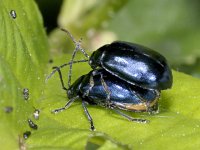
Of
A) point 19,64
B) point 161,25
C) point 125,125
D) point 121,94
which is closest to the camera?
point 125,125

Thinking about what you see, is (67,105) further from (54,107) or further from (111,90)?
(111,90)

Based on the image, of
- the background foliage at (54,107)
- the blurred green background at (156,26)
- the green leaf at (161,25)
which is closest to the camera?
the background foliage at (54,107)

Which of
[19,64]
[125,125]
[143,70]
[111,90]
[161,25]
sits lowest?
[161,25]

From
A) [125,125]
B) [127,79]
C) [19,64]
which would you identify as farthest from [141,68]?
[19,64]

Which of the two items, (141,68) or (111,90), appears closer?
(141,68)

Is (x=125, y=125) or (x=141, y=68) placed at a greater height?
(x=141, y=68)

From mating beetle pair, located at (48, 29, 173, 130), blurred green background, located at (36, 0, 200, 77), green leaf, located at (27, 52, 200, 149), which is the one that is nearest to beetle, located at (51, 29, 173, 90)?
mating beetle pair, located at (48, 29, 173, 130)

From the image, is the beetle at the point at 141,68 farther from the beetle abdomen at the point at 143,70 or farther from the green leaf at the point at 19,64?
the green leaf at the point at 19,64

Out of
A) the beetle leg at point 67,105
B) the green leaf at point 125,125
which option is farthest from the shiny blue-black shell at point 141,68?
the beetle leg at point 67,105

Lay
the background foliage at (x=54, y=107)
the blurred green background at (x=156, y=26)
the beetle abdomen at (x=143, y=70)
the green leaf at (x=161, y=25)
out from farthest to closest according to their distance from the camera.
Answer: the green leaf at (x=161, y=25), the blurred green background at (x=156, y=26), the beetle abdomen at (x=143, y=70), the background foliage at (x=54, y=107)
